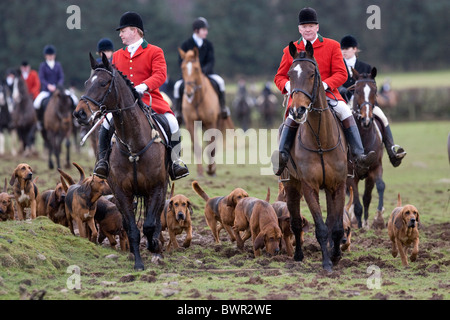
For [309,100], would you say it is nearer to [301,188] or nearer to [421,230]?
[301,188]

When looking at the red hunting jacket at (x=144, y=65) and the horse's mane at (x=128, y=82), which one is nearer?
the horse's mane at (x=128, y=82)

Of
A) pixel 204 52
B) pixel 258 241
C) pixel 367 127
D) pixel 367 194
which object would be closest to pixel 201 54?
pixel 204 52

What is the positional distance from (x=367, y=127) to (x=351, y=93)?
0.99 m

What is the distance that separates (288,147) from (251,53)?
179 ft

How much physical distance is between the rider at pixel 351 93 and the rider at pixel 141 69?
12.6 ft

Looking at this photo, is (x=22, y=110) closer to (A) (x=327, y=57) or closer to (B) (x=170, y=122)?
(B) (x=170, y=122)

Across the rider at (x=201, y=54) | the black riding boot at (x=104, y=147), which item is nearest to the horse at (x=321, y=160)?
the black riding boot at (x=104, y=147)

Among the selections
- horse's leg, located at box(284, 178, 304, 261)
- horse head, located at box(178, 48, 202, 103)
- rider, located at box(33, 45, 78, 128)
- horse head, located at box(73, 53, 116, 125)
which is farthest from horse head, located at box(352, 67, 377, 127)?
rider, located at box(33, 45, 78, 128)

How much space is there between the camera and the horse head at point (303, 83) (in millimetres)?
7961

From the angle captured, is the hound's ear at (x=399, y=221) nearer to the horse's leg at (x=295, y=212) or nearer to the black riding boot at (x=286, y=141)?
the horse's leg at (x=295, y=212)

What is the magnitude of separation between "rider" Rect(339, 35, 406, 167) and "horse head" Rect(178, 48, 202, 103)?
424 centimetres

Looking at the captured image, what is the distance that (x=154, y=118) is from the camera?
9.35 m

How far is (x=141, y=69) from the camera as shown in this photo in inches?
375

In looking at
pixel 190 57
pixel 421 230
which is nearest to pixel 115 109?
pixel 421 230
